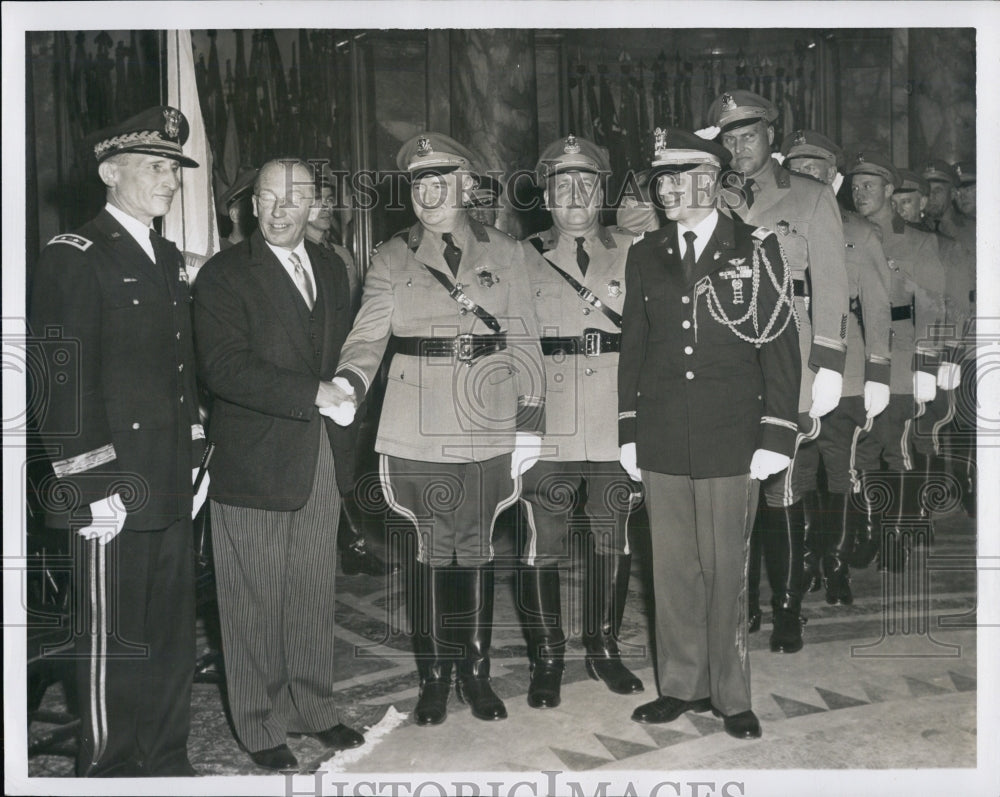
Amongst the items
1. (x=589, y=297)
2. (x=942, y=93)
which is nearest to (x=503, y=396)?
(x=589, y=297)

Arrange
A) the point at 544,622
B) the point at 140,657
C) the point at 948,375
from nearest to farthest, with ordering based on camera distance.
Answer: the point at 140,657 < the point at 544,622 < the point at 948,375

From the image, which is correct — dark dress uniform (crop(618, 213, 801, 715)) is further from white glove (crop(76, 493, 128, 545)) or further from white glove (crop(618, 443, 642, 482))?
white glove (crop(76, 493, 128, 545))

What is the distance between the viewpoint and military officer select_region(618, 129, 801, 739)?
144 inches

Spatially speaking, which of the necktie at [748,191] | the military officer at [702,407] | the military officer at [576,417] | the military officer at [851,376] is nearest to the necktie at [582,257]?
the military officer at [576,417]

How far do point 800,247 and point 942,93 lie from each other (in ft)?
2.45

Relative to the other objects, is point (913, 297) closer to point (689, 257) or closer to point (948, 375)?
point (948, 375)

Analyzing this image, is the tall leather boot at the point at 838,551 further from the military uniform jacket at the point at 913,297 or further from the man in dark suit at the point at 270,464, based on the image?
the man in dark suit at the point at 270,464

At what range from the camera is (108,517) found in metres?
3.52

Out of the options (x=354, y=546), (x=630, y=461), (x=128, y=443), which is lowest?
(x=354, y=546)

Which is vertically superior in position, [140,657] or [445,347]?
[445,347]

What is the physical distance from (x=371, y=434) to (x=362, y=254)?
641 mm

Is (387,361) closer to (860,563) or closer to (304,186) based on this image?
(304,186)

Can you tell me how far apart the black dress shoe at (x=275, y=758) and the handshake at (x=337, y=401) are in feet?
3.52

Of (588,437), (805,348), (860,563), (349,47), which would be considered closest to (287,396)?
(588,437)
